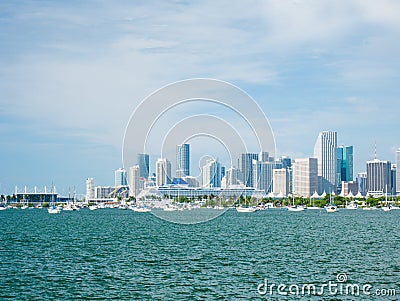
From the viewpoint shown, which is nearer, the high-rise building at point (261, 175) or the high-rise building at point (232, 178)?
the high-rise building at point (232, 178)

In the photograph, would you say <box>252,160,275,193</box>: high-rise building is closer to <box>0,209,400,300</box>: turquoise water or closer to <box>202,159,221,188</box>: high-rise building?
<box>202,159,221,188</box>: high-rise building

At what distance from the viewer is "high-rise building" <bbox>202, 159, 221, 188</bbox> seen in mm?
129000

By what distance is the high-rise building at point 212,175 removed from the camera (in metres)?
129

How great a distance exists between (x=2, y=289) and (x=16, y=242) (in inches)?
1154

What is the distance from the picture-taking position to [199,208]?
176750 mm

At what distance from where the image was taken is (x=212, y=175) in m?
138

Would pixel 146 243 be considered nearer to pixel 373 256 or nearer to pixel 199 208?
pixel 373 256

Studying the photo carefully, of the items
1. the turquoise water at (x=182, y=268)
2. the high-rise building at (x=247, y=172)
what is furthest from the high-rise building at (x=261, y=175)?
the turquoise water at (x=182, y=268)

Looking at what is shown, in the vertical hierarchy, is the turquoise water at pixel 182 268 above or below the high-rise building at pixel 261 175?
below

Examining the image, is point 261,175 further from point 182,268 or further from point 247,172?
point 182,268

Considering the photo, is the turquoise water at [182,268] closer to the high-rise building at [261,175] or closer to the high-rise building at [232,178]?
the high-rise building at [232,178]

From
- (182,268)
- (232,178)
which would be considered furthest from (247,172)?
(182,268)

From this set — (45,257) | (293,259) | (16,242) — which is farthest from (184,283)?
(16,242)

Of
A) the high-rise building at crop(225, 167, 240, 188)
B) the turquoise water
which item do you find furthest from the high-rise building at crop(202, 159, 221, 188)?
the turquoise water
